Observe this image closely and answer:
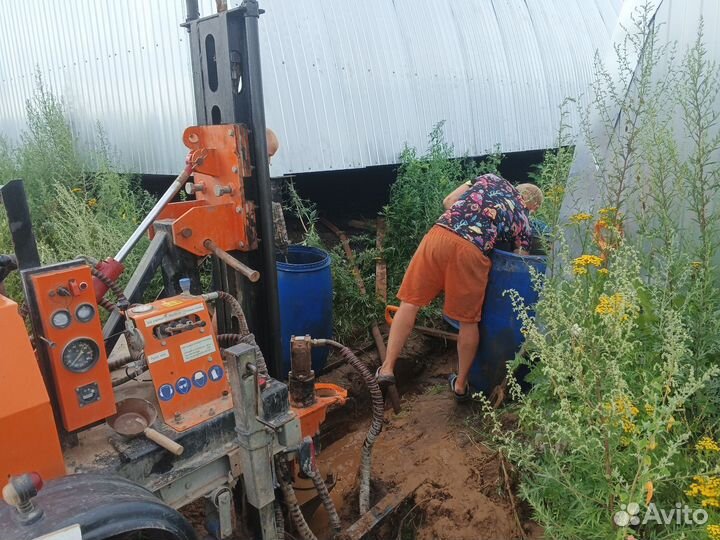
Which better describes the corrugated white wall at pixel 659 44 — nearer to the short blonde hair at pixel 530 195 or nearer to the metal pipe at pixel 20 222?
the short blonde hair at pixel 530 195

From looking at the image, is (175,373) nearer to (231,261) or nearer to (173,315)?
(173,315)

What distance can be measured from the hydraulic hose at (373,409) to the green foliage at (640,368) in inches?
29.3

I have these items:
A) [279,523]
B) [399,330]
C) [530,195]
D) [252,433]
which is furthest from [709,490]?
[530,195]

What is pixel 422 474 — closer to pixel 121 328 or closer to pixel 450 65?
pixel 121 328

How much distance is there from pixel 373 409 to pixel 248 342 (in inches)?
35.1

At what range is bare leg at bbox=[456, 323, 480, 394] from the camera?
146 inches

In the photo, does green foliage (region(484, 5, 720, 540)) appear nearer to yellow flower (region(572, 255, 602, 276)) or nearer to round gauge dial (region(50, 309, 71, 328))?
yellow flower (region(572, 255, 602, 276))

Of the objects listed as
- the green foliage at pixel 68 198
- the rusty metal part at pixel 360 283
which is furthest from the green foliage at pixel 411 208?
the green foliage at pixel 68 198

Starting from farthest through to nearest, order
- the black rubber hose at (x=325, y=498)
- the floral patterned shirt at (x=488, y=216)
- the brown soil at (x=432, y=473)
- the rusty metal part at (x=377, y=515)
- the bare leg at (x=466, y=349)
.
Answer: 1. the bare leg at (x=466, y=349)
2. the floral patterned shirt at (x=488, y=216)
3. the brown soil at (x=432, y=473)
4. the rusty metal part at (x=377, y=515)
5. the black rubber hose at (x=325, y=498)

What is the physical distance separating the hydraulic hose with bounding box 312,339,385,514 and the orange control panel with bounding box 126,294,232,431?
62 centimetres

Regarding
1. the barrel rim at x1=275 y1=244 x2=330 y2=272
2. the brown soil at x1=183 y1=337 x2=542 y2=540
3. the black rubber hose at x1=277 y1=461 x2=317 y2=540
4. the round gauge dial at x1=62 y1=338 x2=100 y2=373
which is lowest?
the brown soil at x1=183 y1=337 x2=542 y2=540

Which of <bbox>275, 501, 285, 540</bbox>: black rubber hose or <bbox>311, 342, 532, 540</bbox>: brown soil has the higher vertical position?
<bbox>275, 501, 285, 540</bbox>: black rubber hose

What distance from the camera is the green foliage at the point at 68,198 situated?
13.9 feet

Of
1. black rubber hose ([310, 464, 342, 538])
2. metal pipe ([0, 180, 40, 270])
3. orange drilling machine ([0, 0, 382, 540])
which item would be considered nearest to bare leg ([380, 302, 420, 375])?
orange drilling machine ([0, 0, 382, 540])
